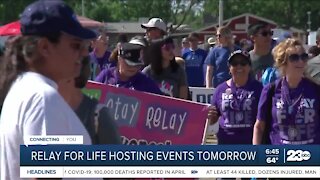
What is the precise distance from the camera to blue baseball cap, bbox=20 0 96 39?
2.89 meters

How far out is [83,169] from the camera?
14.0 feet

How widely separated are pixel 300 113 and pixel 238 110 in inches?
47.3

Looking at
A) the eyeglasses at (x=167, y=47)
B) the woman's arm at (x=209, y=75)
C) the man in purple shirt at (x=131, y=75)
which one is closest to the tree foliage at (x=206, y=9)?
the woman's arm at (x=209, y=75)

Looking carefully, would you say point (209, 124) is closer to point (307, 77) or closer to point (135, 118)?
point (135, 118)

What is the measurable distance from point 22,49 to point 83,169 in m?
1.48

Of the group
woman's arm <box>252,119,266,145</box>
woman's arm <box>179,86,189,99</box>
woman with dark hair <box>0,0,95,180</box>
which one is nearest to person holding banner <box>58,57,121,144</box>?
woman with dark hair <box>0,0,95,180</box>

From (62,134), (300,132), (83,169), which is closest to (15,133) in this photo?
(62,134)

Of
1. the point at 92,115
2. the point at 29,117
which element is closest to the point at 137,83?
the point at 92,115

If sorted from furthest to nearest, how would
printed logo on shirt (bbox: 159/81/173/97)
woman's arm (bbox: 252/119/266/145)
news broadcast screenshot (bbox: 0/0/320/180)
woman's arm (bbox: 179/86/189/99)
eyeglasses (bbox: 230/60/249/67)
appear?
1. woman's arm (bbox: 179/86/189/99)
2. printed logo on shirt (bbox: 159/81/173/97)
3. eyeglasses (bbox: 230/60/249/67)
4. woman's arm (bbox: 252/119/266/145)
5. news broadcast screenshot (bbox: 0/0/320/180)

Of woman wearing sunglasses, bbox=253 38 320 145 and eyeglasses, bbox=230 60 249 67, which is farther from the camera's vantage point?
eyeglasses, bbox=230 60 249 67

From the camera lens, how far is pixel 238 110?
716cm

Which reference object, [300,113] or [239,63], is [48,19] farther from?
[239,63]

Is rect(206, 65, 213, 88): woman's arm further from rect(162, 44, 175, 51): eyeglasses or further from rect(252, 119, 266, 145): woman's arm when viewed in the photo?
rect(252, 119, 266, 145): woman's arm

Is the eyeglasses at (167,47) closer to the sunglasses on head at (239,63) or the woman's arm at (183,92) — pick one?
the woman's arm at (183,92)
